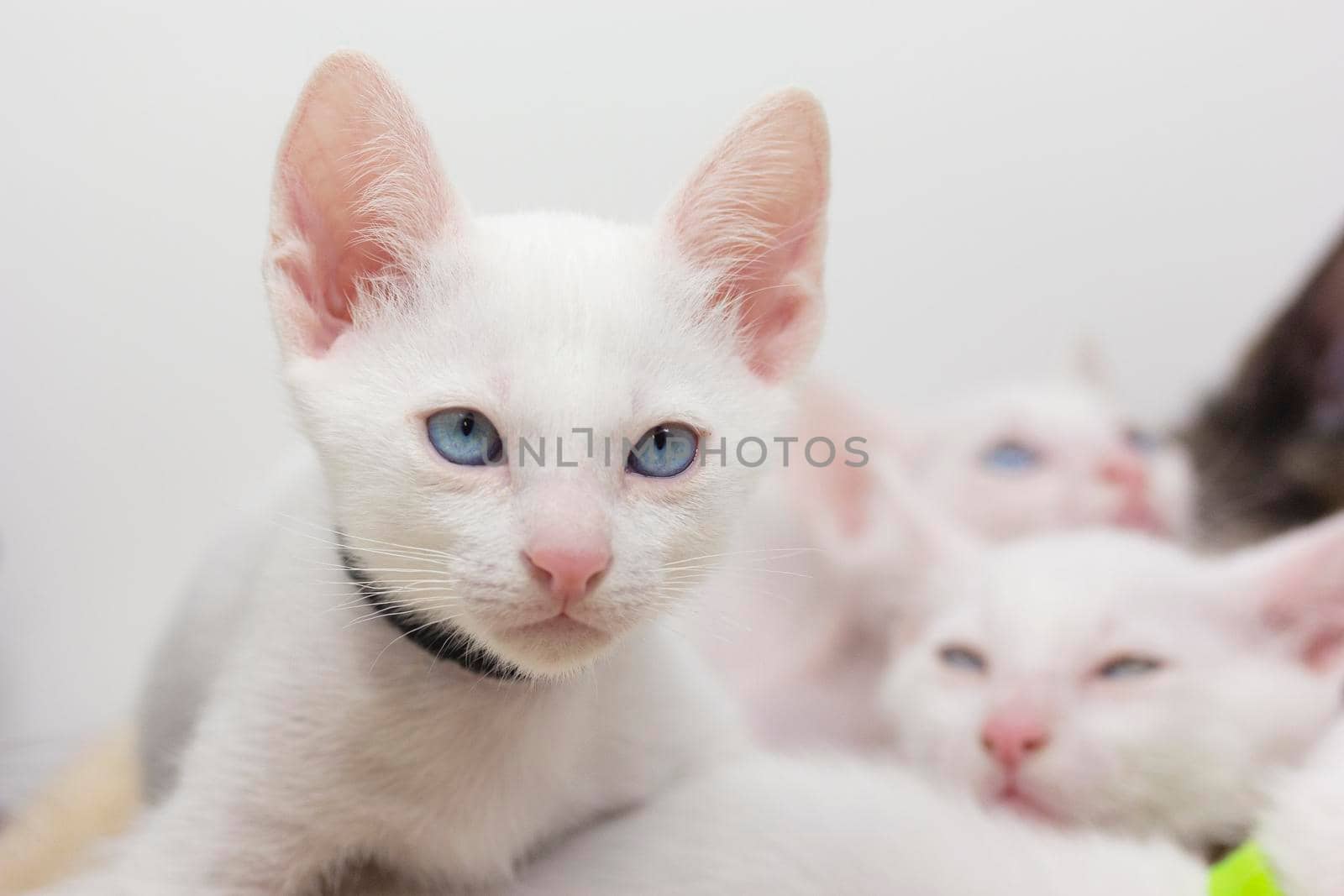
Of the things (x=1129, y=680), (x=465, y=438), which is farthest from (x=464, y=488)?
(x=1129, y=680)

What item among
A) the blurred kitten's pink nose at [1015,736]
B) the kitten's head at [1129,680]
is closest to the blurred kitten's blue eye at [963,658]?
the kitten's head at [1129,680]

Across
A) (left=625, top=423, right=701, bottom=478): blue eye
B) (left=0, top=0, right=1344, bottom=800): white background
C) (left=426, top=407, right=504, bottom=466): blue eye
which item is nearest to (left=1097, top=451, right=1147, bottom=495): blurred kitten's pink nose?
(left=0, top=0, right=1344, bottom=800): white background

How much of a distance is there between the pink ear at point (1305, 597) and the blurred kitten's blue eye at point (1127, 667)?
12cm

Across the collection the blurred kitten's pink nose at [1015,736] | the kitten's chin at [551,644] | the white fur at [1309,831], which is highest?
the kitten's chin at [551,644]

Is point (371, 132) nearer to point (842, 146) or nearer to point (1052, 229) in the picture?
point (842, 146)

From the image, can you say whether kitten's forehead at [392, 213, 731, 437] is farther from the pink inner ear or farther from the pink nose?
the pink inner ear

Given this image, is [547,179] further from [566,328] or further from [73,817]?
A: [73,817]

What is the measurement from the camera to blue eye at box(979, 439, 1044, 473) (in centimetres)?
136

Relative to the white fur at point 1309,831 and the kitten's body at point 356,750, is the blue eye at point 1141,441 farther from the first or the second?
the kitten's body at point 356,750

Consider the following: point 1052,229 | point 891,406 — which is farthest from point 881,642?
point 1052,229

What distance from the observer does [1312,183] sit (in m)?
1.29

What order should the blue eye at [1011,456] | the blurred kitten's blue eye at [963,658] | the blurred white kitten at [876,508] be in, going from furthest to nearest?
the blue eye at [1011,456]
the blurred white kitten at [876,508]
the blurred kitten's blue eye at [963,658]

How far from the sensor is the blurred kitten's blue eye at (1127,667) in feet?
3.07

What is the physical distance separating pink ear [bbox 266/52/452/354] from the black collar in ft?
0.49
